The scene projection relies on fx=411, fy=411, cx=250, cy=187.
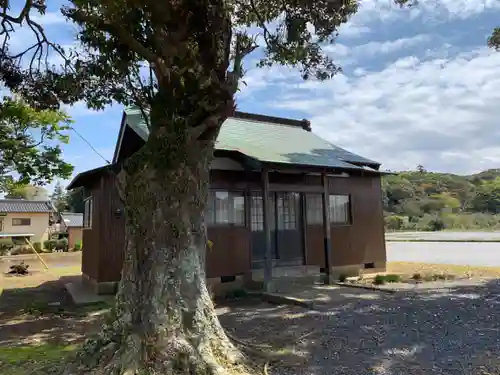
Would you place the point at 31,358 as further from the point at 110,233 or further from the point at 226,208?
the point at 226,208

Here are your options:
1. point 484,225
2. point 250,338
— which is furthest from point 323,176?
point 484,225

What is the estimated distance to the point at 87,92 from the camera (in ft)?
23.6

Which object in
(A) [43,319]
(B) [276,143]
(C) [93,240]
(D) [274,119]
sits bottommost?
(A) [43,319]

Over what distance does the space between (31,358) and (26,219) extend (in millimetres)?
33002

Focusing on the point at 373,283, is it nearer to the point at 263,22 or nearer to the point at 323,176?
the point at 323,176

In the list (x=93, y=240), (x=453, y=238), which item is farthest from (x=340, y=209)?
(x=453, y=238)

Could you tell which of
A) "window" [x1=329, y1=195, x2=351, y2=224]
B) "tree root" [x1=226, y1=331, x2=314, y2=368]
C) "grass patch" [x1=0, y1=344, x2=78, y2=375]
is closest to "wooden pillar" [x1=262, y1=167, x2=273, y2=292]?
"window" [x1=329, y1=195, x2=351, y2=224]

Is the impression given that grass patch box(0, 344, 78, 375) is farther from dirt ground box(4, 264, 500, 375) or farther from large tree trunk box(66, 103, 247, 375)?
large tree trunk box(66, 103, 247, 375)

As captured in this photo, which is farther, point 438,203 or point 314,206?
point 438,203

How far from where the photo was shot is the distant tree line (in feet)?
150

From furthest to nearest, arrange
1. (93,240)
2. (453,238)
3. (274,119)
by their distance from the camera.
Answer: (453,238) → (274,119) → (93,240)

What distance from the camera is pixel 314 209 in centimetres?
1238

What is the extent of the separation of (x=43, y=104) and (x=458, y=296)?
9222mm

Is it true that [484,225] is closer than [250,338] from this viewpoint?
No
